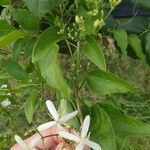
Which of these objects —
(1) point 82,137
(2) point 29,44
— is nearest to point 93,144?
(1) point 82,137

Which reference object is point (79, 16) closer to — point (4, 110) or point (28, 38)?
point (28, 38)

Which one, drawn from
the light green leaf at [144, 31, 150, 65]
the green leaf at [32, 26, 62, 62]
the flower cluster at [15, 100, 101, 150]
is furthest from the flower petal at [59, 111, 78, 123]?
the light green leaf at [144, 31, 150, 65]

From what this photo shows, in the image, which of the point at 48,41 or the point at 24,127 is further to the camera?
the point at 24,127

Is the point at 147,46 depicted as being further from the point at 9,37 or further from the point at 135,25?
the point at 9,37

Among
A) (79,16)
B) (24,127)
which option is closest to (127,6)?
(79,16)

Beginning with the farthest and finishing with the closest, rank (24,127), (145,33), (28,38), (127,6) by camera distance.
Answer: (24,127) < (127,6) < (145,33) < (28,38)

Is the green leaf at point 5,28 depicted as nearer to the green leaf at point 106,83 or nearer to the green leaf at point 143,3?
the green leaf at point 106,83
